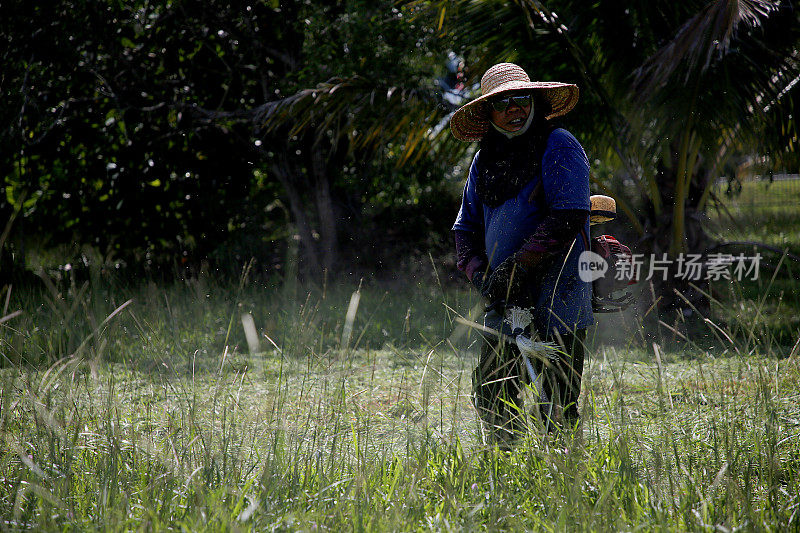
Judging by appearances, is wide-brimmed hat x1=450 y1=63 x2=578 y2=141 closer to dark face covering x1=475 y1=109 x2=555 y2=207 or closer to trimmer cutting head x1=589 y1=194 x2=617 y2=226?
dark face covering x1=475 y1=109 x2=555 y2=207

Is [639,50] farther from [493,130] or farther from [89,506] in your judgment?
[89,506]

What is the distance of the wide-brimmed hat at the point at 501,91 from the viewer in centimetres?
263

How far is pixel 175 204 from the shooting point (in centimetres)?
926

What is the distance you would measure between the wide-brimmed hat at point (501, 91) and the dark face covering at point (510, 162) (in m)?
0.13

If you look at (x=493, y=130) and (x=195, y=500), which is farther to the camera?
(x=493, y=130)

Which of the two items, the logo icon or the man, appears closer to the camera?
the man

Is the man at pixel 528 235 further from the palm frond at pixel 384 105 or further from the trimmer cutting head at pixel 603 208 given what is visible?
the palm frond at pixel 384 105

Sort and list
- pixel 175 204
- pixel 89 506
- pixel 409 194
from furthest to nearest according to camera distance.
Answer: pixel 409 194 → pixel 175 204 → pixel 89 506

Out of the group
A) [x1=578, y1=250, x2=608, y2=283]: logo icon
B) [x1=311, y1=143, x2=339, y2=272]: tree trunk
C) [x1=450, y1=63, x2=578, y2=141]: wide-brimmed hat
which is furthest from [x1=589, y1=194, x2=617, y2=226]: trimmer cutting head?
[x1=311, y1=143, x2=339, y2=272]: tree trunk

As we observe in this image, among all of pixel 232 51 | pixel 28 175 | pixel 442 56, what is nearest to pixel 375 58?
pixel 442 56

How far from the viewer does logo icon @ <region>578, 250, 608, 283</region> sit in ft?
8.57

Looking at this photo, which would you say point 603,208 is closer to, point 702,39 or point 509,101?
point 509,101

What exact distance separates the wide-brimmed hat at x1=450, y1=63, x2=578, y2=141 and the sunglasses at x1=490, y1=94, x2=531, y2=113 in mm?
32

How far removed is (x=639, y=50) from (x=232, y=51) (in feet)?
16.6
